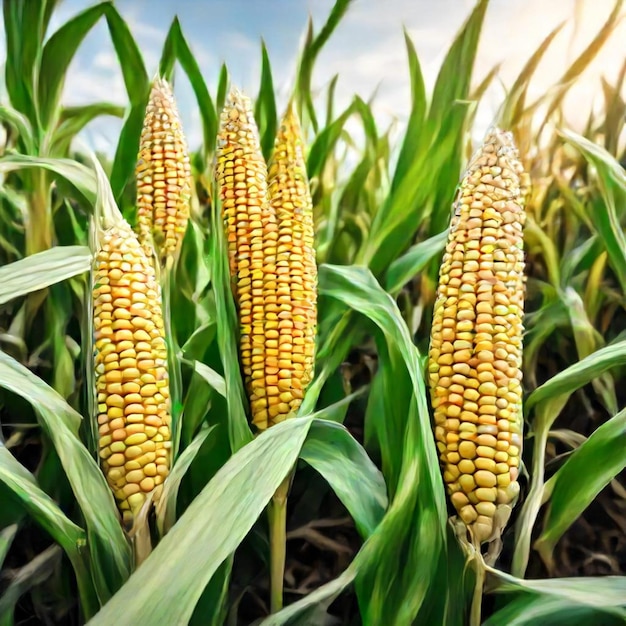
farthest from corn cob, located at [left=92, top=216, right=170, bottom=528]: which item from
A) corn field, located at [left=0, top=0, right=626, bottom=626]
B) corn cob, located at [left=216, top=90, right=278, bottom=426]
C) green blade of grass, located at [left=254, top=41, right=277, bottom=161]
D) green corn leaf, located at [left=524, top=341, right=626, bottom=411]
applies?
green corn leaf, located at [left=524, top=341, right=626, bottom=411]

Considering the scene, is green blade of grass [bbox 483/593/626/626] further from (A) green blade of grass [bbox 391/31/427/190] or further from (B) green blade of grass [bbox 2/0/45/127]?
(B) green blade of grass [bbox 2/0/45/127]

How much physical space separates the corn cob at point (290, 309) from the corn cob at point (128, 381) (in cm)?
12

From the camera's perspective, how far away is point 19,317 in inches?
30.9

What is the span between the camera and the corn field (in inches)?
24.2

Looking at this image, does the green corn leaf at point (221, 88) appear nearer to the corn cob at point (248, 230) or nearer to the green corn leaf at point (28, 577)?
the corn cob at point (248, 230)

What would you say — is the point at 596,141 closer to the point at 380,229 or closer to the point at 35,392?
the point at 380,229

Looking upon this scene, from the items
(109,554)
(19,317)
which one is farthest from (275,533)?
(19,317)

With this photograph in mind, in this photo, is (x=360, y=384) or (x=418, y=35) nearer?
(x=360, y=384)

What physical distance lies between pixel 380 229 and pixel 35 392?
1.55 ft

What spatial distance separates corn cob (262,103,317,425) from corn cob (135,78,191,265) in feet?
0.44

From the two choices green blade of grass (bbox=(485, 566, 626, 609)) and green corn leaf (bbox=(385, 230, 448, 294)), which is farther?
green corn leaf (bbox=(385, 230, 448, 294))

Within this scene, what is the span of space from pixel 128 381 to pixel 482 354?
379 mm

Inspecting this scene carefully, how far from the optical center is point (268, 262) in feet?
2.27

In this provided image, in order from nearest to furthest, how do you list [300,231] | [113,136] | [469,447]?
1. [469,447]
2. [300,231]
3. [113,136]
